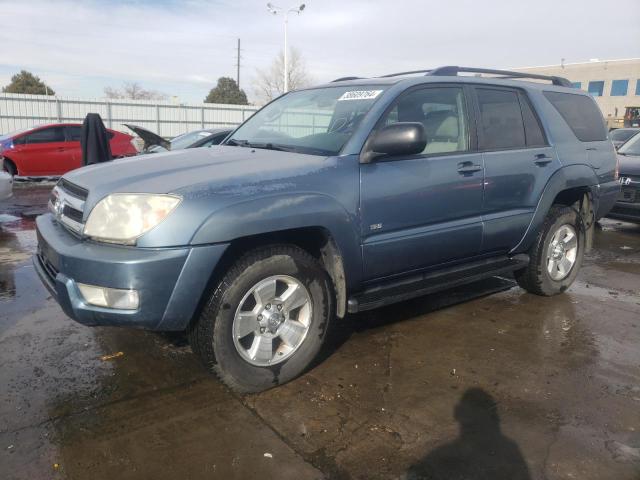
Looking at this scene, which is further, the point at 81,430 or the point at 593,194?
the point at 593,194

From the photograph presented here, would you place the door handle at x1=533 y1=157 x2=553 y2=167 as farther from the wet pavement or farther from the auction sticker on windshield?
the auction sticker on windshield

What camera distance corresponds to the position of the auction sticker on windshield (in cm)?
364

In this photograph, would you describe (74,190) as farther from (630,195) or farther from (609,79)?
(609,79)

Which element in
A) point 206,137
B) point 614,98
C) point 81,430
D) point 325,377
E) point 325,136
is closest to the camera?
point 81,430

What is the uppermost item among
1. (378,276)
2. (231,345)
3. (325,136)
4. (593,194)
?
(325,136)

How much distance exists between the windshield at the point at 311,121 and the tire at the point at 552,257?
216 cm

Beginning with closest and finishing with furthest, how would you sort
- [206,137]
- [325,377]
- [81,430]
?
[81,430]
[325,377]
[206,137]

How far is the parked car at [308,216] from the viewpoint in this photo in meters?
2.70

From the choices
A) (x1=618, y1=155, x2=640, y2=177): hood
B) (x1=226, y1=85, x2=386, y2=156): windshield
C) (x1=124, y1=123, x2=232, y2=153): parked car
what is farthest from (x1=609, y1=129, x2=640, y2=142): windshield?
(x1=226, y1=85, x2=386, y2=156): windshield

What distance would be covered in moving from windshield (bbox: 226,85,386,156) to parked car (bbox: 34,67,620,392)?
0.02 metres

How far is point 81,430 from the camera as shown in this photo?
8.82 feet

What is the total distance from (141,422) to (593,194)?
14.5 ft

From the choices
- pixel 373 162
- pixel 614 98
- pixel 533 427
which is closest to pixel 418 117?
pixel 373 162

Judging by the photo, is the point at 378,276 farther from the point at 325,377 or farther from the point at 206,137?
the point at 206,137
